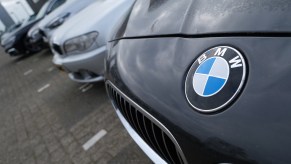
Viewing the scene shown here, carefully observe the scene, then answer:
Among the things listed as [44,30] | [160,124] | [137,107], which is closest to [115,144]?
[137,107]

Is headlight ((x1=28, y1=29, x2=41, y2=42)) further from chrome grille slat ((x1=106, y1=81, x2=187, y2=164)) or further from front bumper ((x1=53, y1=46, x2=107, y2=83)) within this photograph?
chrome grille slat ((x1=106, y1=81, x2=187, y2=164))

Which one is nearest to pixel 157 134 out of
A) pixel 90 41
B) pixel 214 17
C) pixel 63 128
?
pixel 214 17

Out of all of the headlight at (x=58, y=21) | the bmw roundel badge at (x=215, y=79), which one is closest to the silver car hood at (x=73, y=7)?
the headlight at (x=58, y=21)

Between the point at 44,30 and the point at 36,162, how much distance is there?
12.6ft

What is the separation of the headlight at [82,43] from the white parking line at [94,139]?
37.4 inches

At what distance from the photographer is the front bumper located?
2.95 meters

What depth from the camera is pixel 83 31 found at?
9.93 ft

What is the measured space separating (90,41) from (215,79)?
2332 millimetres

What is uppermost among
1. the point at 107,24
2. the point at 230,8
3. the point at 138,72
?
the point at 230,8

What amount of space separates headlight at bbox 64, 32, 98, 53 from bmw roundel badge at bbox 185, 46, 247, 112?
85.3 inches

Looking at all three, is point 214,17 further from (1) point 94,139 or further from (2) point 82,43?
(2) point 82,43

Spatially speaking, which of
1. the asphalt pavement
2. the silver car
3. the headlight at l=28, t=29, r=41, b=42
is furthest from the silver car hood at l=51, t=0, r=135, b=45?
the headlight at l=28, t=29, r=41, b=42

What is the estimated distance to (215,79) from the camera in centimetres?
83

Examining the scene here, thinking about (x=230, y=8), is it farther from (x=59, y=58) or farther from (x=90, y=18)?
(x=59, y=58)
